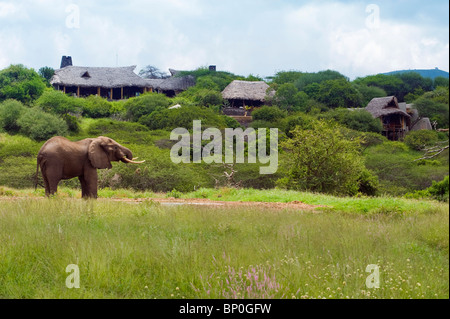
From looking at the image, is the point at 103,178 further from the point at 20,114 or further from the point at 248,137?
the point at 20,114

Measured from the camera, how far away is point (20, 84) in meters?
Result: 50.4

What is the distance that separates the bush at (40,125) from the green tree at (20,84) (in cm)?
1157

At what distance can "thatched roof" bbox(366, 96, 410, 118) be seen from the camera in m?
48.8

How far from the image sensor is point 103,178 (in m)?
26.1

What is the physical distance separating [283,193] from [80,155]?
24.5 ft

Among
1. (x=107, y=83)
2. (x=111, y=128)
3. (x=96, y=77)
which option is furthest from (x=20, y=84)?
(x=111, y=128)

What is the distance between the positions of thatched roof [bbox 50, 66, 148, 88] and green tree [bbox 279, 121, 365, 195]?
43.2 metres

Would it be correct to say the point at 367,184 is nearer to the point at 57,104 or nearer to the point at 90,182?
the point at 90,182

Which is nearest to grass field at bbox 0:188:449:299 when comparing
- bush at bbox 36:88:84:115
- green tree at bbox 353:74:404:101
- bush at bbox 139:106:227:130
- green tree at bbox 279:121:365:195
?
green tree at bbox 279:121:365:195

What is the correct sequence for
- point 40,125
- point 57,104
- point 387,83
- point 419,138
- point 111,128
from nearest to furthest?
point 40,125 < point 111,128 < point 419,138 < point 57,104 < point 387,83

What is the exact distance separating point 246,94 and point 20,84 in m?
23.4

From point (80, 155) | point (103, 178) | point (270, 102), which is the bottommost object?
point (103, 178)

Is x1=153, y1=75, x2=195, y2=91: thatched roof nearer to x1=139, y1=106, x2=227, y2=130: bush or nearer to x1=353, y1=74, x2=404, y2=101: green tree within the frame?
x1=139, y1=106, x2=227, y2=130: bush
